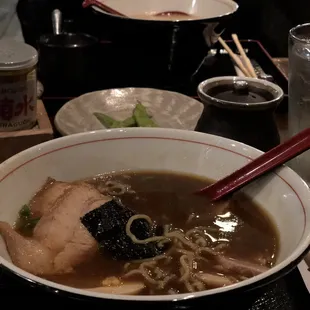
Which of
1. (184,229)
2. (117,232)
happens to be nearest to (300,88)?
(184,229)

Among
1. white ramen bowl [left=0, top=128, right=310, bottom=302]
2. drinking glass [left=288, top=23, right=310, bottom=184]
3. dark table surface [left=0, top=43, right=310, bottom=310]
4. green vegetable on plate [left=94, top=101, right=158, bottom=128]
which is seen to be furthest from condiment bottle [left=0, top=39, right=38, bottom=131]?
drinking glass [left=288, top=23, right=310, bottom=184]

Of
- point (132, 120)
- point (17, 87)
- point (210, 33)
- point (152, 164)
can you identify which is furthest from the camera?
point (210, 33)

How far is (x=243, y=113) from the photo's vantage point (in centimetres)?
131

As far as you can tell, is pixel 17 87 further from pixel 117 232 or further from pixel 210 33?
pixel 210 33

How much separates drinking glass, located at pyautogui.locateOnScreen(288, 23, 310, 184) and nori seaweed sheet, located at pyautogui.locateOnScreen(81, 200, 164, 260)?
604 mm

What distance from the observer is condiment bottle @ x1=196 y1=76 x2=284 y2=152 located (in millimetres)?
1310

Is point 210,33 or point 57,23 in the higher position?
point 210,33

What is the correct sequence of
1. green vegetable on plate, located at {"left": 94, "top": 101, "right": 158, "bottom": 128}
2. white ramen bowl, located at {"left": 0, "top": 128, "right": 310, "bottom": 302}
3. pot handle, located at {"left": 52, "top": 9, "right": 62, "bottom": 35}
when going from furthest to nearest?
1. pot handle, located at {"left": 52, "top": 9, "right": 62, "bottom": 35}
2. green vegetable on plate, located at {"left": 94, "top": 101, "right": 158, "bottom": 128}
3. white ramen bowl, located at {"left": 0, "top": 128, "right": 310, "bottom": 302}

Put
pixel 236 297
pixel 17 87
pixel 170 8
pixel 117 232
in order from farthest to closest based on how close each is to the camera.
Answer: pixel 170 8 → pixel 17 87 → pixel 117 232 → pixel 236 297

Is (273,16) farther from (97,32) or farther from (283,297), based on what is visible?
(283,297)

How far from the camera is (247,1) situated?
2.79m

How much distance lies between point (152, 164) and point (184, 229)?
0.79ft

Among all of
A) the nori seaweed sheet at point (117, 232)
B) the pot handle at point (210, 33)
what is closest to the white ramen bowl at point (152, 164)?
the nori seaweed sheet at point (117, 232)

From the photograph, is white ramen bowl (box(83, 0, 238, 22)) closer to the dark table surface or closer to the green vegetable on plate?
the green vegetable on plate
